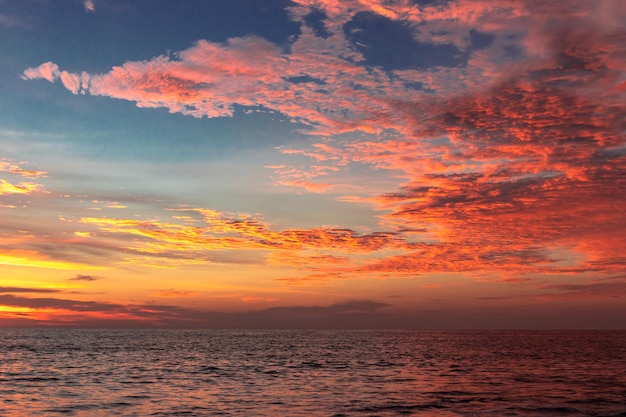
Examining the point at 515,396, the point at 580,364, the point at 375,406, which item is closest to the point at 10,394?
the point at 375,406

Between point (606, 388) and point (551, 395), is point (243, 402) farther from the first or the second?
point (606, 388)

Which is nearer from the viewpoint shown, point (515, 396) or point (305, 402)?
point (305, 402)

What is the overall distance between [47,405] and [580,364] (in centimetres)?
6594

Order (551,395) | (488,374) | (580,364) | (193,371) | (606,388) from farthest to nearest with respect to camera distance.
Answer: (580,364) → (193,371) → (488,374) → (606,388) → (551,395)

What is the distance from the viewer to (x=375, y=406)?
3716 centimetres

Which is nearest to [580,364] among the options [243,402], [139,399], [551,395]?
[551,395]

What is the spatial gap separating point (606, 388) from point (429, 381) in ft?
49.8

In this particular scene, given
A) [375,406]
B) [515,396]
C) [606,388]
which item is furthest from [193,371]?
[606,388]

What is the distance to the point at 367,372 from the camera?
61.8 metres

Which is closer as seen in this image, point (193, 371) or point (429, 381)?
point (429, 381)

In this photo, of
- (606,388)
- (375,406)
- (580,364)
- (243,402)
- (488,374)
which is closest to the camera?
(375,406)

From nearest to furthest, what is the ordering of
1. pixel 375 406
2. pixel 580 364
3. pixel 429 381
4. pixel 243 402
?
pixel 375 406
pixel 243 402
pixel 429 381
pixel 580 364

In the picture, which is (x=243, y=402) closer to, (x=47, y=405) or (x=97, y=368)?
(x=47, y=405)

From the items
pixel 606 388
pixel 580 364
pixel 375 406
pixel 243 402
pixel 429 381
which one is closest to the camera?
pixel 375 406
